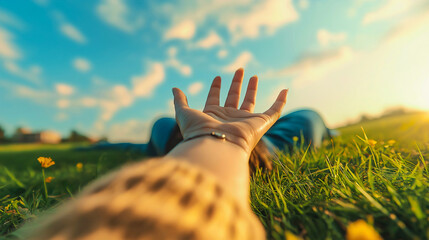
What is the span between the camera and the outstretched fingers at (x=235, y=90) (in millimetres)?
2289

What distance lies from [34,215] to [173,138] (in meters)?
1.81

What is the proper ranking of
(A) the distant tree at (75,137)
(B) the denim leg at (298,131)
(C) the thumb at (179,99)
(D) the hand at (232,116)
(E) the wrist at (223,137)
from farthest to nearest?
(A) the distant tree at (75,137)
(B) the denim leg at (298,131)
(C) the thumb at (179,99)
(D) the hand at (232,116)
(E) the wrist at (223,137)

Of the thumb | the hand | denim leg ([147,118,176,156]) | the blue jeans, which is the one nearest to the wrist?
the hand

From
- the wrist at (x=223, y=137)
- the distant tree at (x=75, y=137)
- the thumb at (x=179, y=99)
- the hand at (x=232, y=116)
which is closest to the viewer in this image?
the wrist at (x=223, y=137)

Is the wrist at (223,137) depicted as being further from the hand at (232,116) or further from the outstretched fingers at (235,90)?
the outstretched fingers at (235,90)

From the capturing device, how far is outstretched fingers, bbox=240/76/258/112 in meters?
2.25

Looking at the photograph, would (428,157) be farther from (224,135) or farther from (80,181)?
(80,181)

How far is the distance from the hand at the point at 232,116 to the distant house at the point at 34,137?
19.8 metres

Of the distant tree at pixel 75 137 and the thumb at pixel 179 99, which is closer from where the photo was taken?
the thumb at pixel 179 99

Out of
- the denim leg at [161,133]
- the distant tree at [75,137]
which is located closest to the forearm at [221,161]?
the denim leg at [161,133]

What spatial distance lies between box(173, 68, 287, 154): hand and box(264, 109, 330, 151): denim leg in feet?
3.12

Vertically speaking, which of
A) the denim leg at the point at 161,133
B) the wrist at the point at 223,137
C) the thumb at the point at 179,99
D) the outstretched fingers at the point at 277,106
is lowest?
the denim leg at the point at 161,133

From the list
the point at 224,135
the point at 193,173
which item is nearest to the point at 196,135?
the point at 224,135

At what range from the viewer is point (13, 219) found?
1.49 metres
